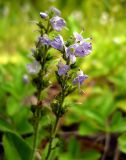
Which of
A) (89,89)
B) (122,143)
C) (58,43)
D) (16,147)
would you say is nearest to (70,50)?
(58,43)

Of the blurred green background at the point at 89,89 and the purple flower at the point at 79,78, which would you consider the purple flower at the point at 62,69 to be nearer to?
the purple flower at the point at 79,78

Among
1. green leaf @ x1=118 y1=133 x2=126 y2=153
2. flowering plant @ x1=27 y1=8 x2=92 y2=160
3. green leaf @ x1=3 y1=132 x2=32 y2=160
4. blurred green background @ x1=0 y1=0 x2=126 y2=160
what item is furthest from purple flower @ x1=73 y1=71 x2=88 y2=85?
green leaf @ x1=118 y1=133 x2=126 y2=153

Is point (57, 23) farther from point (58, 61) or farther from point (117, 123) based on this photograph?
point (117, 123)

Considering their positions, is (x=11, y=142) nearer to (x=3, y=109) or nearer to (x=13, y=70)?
(x=3, y=109)

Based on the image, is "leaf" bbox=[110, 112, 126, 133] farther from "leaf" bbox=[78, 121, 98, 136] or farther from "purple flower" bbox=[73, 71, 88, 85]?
"purple flower" bbox=[73, 71, 88, 85]

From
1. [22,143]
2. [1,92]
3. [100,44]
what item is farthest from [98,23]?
[22,143]

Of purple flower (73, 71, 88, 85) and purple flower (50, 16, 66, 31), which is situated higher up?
purple flower (50, 16, 66, 31)

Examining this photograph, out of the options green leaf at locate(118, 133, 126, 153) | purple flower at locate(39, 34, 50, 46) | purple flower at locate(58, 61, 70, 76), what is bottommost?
green leaf at locate(118, 133, 126, 153)

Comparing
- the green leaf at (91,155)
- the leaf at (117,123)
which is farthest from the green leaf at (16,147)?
the leaf at (117,123)
